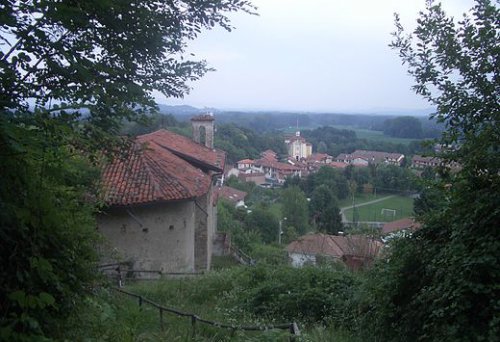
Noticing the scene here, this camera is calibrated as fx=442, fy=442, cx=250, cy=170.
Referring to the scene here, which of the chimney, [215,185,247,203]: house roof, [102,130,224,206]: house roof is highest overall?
A: the chimney

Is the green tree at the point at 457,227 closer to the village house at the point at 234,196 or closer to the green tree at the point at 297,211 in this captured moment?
the green tree at the point at 297,211

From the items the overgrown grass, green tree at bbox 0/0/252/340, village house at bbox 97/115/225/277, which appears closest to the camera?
green tree at bbox 0/0/252/340

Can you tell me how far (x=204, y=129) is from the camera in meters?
22.7

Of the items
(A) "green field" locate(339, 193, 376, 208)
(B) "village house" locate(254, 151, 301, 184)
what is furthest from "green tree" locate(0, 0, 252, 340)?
(B) "village house" locate(254, 151, 301, 184)

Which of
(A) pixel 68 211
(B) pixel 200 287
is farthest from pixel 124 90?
(B) pixel 200 287

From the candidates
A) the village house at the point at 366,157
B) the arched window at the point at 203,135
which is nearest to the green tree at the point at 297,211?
the village house at the point at 366,157

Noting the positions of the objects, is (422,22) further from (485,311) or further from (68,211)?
(68,211)

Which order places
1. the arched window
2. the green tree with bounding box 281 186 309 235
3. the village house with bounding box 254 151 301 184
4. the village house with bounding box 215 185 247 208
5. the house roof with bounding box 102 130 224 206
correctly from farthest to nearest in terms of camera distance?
the village house with bounding box 254 151 301 184, the village house with bounding box 215 185 247 208, the green tree with bounding box 281 186 309 235, the arched window, the house roof with bounding box 102 130 224 206

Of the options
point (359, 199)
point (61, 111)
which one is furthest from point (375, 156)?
point (61, 111)

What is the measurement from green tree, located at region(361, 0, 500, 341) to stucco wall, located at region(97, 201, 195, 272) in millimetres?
8018

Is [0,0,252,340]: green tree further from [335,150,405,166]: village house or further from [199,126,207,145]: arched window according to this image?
[335,150,405,166]: village house

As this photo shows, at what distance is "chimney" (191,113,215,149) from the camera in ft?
73.5

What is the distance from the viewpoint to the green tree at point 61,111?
2945mm

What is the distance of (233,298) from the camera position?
10477mm
